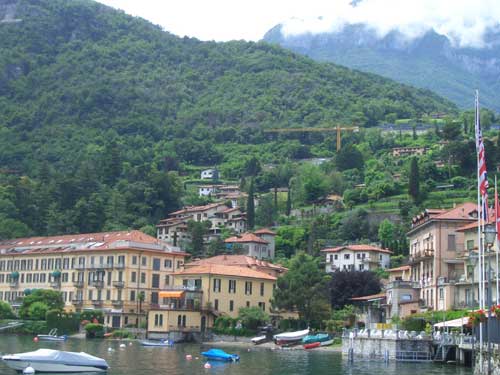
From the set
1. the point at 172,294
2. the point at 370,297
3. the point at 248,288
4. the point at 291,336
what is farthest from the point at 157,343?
the point at 370,297

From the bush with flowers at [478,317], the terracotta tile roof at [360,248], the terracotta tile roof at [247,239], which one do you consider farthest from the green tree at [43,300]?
the bush with flowers at [478,317]

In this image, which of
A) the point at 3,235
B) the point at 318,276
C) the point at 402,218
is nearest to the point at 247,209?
the point at 402,218

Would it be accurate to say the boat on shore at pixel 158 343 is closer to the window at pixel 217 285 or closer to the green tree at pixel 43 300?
the window at pixel 217 285

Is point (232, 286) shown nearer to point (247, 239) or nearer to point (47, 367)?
point (247, 239)

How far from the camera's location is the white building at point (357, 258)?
128375 mm

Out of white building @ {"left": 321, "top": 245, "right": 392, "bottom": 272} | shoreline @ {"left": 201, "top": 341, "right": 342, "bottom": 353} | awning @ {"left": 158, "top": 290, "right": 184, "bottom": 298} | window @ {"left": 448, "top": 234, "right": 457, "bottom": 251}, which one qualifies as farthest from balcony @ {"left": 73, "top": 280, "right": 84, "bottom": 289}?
window @ {"left": 448, "top": 234, "right": 457, "bottom": 251}

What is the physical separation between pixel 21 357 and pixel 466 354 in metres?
29.7

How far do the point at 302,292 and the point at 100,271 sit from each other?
2935cm

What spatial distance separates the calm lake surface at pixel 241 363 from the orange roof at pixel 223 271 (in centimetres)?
1729

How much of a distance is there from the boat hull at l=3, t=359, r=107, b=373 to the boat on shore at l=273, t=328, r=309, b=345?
3421cm

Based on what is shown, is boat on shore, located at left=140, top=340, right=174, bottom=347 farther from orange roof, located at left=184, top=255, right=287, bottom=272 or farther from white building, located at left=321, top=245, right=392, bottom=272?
white building, located at left=321, top=245, right=392, bottom=272

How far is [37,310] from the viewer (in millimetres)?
108562

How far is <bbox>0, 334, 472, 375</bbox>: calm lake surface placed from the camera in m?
59.3

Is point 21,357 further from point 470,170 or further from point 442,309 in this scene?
point 470,170
